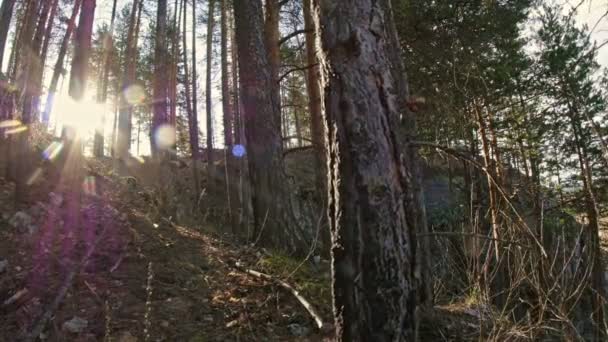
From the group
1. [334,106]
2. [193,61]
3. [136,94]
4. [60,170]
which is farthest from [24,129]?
[136,94]

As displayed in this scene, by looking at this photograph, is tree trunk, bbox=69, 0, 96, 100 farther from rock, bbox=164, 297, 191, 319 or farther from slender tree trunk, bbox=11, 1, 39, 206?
rock, bbox=164, 297, 191, 319

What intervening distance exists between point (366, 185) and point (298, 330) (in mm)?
1770

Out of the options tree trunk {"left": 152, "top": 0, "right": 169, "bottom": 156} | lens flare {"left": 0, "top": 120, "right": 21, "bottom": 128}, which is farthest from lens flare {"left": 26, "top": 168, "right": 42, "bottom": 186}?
tree trunk {"left": 152, "top": 0, "right": 169, "bottom": 156}

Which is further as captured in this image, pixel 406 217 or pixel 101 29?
pixel 101 29

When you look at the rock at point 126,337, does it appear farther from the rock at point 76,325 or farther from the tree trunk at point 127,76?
the tree trunk at point 127,76

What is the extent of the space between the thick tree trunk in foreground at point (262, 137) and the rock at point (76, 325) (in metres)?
2.41

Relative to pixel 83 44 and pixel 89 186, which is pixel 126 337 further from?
pixel 89 186

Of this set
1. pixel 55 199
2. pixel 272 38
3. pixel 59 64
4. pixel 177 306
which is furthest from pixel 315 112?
pixel 59 64

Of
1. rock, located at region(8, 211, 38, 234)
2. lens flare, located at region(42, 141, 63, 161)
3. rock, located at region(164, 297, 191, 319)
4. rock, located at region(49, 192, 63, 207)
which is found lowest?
rock, located at region(164, 297, 191, 319)

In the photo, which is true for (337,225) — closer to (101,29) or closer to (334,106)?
(334,106)

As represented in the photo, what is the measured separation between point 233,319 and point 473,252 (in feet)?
Result: 6.31

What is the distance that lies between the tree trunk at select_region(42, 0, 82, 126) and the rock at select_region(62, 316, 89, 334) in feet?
31.0

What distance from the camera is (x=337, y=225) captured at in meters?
1.97

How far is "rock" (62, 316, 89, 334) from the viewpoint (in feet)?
9.82
